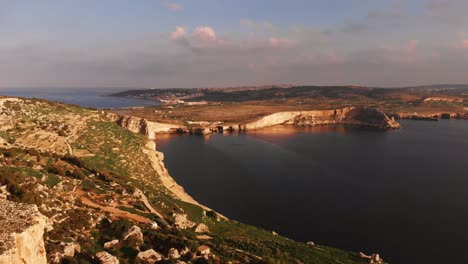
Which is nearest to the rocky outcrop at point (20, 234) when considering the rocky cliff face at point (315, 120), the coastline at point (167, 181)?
the coastline at point (167, 181)

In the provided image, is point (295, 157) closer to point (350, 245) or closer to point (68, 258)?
point (350, 245)

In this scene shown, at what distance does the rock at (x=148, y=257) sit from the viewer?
24.7 meters

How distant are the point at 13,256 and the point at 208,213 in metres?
31.7

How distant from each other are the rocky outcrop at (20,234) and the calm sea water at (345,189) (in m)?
37.4

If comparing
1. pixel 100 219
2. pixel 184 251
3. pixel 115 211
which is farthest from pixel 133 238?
pixel 115 211

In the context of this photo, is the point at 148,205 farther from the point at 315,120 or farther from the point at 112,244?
the point at 315,120

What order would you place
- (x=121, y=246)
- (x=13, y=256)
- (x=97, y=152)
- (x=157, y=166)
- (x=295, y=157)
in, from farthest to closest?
(x=295, y=157)
(x=157, y=166)
(x=97, y=152)
(x=121, y=246)
(x=13, y=256)

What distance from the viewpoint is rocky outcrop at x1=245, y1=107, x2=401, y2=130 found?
180625mm

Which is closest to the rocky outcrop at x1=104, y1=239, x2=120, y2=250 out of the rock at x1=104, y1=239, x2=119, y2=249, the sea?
the rock at x1=104, y1=239, x2=119, y2=249

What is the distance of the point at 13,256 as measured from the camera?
52.1 ft

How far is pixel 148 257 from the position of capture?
25.2 m

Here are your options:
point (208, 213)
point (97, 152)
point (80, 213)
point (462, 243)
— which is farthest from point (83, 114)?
point (462, 243)

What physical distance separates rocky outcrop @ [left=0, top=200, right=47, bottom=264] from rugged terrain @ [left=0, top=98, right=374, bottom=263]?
0.04 m

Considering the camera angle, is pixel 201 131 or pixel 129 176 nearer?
pixel 129 176
